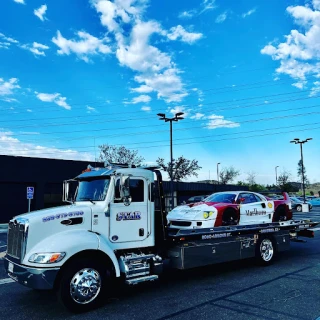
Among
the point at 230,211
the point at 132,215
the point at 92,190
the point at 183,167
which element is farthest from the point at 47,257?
the point at 183,167

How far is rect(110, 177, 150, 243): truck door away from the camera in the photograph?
6.27m

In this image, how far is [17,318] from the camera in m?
5.22

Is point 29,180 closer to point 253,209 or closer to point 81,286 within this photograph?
point 253,209

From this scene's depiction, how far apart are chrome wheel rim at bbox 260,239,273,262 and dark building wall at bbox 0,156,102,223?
22.2m

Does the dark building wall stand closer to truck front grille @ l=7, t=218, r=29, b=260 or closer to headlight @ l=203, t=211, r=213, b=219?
headlight @ l=203, t=211, r=213, b=219

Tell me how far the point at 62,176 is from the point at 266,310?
25228 mm

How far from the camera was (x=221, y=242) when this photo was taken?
26.0 feet

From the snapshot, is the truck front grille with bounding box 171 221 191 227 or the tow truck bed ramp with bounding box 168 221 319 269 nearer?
the tow truck bed ramp with bounding box 168 221 319 269

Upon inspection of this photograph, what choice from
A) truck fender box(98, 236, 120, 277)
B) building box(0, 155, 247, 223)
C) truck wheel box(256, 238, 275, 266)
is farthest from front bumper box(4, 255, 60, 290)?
building box(0, 155, 247, 223)

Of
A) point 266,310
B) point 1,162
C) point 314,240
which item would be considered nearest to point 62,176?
point 1,162

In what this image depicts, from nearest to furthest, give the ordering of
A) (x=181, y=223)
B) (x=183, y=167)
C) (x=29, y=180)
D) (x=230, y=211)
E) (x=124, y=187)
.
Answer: (x=124, y=187) → (x=181, y=223) → (x=230, y=211) → (x=29, y=180) → (x=183, y=167)

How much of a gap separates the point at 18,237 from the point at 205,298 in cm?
340

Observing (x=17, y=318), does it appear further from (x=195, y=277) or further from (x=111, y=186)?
(x=195, y=277)

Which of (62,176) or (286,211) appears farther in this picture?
(62,176)
